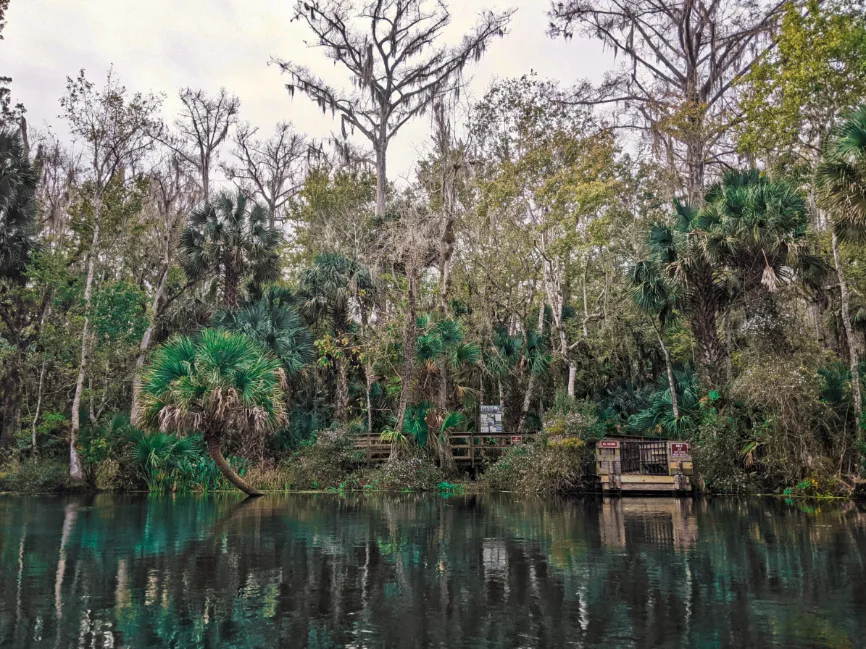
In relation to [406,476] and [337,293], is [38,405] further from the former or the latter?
[406,476]

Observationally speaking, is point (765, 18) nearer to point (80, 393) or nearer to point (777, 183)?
point (777, 183)

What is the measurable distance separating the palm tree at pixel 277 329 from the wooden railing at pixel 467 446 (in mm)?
3495

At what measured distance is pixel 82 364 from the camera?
24.7m

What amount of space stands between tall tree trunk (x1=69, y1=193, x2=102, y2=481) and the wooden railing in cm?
923

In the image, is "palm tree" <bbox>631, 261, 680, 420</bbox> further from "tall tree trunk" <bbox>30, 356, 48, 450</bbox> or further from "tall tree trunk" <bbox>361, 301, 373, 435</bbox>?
"tall tree trunk" <bbox>30, 356, 48, 450</bbox>

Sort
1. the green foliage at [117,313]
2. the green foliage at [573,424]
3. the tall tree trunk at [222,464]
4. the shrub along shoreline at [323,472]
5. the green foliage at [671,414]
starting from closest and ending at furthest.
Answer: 1. the tall tree trunk at [222,464]
2. the green foliage at [573,424]
3. the shrub along shoreline at [323,472]
4. the green foliage at [671,414]
5. the green foliage at [117,313]

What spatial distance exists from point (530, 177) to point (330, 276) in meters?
8.37

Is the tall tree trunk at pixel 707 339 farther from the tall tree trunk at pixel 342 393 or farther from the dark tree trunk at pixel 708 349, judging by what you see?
the tall tree trunk at pixel 342 393

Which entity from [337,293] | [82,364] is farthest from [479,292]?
[82,364]

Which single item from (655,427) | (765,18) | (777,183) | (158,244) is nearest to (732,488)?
(655,427)

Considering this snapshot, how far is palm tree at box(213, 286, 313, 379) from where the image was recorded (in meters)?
24.6

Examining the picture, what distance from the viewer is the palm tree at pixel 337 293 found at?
26.4 m

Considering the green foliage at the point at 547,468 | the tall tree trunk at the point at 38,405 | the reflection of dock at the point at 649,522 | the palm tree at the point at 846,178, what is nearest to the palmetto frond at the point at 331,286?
the green foliage at the point at 547,468

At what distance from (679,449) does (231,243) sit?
54.9 ft
